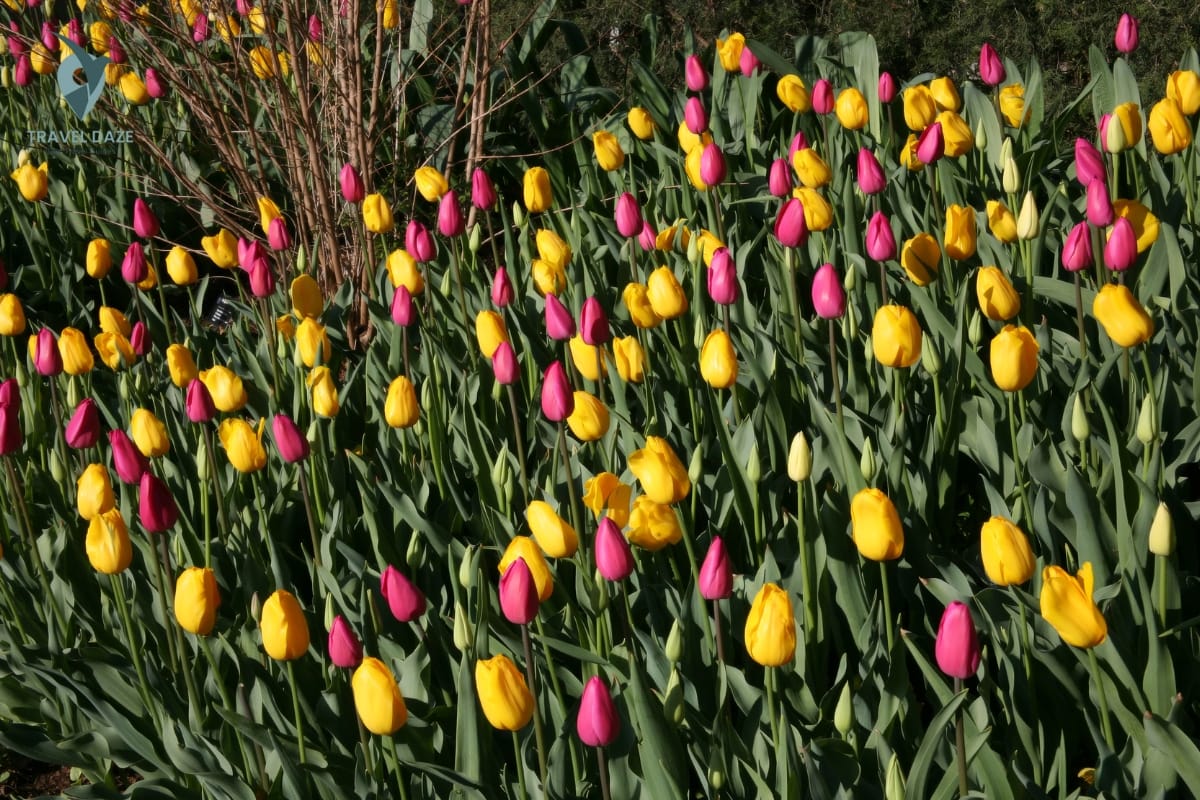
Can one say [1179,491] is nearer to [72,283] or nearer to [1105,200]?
[1105,200]

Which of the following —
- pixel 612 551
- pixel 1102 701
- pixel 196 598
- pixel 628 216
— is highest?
pixel 628 216

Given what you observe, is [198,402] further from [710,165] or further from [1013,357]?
[1013,357]

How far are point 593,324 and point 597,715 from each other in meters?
0.93

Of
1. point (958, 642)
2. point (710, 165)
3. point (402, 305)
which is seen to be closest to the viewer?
point (958, 642)

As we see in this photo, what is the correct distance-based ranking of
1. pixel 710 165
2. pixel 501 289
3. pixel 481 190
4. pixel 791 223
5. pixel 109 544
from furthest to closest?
pixel 481 190
pixel 710 165
pixel 501 289
pixel 791 223
pixel 109 544

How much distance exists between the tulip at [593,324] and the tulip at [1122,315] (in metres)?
0.78

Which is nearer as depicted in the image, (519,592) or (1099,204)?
(519,592)

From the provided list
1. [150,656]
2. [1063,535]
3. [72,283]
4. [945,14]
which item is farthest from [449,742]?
[945,14]

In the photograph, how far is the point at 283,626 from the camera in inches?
68.4

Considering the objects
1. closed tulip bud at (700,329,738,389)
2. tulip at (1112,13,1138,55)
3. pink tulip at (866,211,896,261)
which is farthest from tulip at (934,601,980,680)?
tulip at (1112,13,1138,55)

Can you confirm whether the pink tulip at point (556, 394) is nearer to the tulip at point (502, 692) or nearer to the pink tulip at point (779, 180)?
the tulip at point (502, 692)

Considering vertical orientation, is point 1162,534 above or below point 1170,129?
below

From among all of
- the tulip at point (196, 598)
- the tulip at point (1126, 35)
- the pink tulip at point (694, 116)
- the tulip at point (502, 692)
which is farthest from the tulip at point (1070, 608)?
the tulip at point (1126, 35)

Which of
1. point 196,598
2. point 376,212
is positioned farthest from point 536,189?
point 196,598
